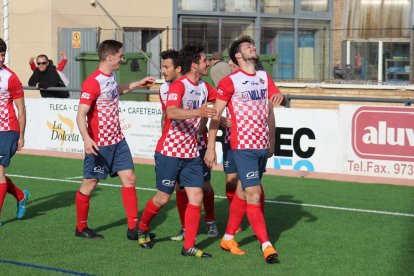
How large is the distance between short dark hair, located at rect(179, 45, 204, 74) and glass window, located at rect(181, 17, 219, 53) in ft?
72.1

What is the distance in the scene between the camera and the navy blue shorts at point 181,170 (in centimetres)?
940

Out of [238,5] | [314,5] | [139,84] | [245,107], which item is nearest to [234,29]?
[238,5]

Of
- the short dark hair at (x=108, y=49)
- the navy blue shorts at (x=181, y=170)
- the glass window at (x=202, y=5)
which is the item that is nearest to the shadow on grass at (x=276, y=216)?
the navy blue shorts at (x=181, y=170)

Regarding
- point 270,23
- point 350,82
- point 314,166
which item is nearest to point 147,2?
point 270,23

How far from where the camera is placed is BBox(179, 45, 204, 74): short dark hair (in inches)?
367

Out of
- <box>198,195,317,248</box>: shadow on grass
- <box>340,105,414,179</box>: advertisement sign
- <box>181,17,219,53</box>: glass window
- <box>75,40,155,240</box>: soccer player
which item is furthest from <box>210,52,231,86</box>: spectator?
<box>181,17,219,53</box>: glass window

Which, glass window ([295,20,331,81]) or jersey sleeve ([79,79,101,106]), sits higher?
glass window ([295,20,331,81])

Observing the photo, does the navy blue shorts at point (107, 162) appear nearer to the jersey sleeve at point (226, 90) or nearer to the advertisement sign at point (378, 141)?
the jersey sleeve at point (226, 90)

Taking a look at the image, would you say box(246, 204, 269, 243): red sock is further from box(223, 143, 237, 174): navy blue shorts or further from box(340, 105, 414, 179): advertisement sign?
box(340, 105, 414, 179): advertisement sign

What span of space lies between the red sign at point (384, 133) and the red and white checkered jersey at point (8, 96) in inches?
260

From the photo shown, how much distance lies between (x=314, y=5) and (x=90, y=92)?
81.1ft

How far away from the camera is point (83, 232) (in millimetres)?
10312

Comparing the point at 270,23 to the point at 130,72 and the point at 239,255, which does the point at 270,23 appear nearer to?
the point at 130,72

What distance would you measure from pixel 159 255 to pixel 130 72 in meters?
18.1
